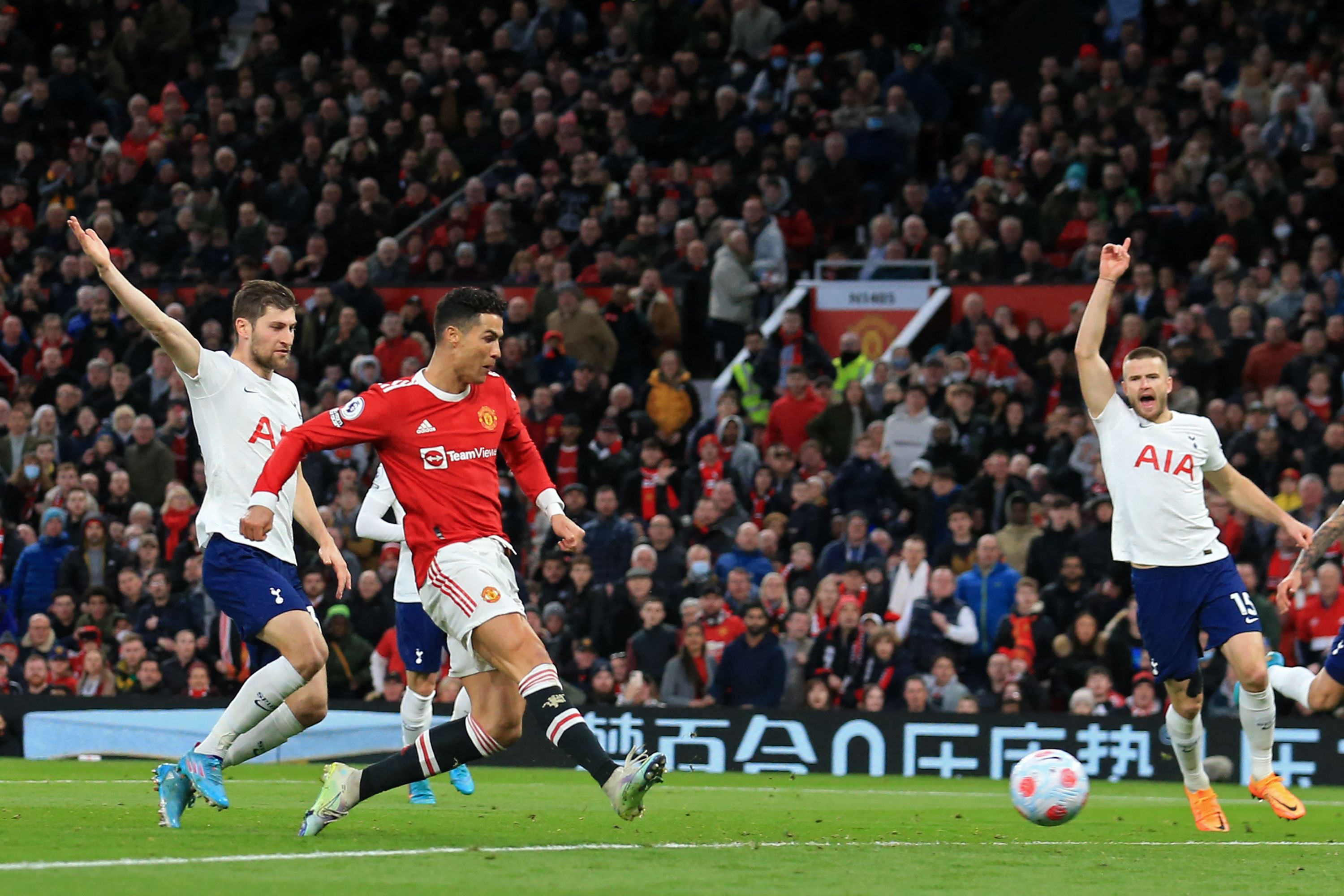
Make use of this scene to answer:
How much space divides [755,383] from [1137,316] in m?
4.05

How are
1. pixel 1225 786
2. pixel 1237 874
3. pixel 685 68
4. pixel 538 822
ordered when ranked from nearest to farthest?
pixel 1237 874, pixel 538 822, pixel 1225 786, pixel 685 68

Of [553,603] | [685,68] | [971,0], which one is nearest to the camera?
[553,603]

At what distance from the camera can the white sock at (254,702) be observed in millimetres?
8977

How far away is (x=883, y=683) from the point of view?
1670cm

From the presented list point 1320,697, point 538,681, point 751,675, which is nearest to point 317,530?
point 538,681

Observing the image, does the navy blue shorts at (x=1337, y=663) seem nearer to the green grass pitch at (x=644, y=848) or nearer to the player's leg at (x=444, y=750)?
the green grass pitch at (x=644, y=848)

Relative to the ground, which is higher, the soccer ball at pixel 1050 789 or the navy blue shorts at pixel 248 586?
the navy blue shorts at pixel 248 586

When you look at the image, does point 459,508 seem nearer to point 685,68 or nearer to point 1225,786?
point 1225,786

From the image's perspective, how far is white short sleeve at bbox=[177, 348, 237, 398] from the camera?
934 centimetres

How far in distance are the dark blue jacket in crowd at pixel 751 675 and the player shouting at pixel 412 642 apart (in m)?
5.30

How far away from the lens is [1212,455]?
10.8 metres

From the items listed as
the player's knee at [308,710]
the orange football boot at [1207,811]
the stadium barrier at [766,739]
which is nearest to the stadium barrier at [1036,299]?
the stadium barrier at [766,739]

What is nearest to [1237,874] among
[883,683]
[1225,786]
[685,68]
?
[1225,786]

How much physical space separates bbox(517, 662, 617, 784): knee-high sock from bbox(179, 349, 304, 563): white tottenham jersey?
1.79m
